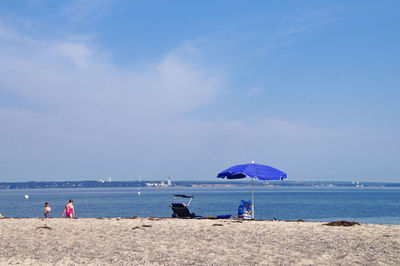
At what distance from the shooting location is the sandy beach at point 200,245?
27.8 feet

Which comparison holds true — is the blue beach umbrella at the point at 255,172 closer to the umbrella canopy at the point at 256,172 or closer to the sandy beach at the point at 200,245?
the umbrella canopy at the point at 256,172

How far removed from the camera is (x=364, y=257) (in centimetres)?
852

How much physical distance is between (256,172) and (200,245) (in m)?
6.76

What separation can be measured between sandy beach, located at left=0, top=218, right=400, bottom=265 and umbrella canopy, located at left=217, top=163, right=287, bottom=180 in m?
2.84

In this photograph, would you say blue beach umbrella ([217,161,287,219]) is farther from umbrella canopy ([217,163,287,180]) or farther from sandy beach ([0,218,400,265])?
sandy beach ([0,218,400,265])

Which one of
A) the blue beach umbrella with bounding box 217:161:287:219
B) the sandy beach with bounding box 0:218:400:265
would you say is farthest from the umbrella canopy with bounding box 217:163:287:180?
the sandy beach with bounding box 0:218:400:265

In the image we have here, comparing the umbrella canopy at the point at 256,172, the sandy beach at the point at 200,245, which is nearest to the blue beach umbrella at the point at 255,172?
the umbrella canopy at the point at 256,172

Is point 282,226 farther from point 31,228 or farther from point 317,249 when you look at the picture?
point 31,228

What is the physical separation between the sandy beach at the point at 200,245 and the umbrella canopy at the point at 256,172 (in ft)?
9.33

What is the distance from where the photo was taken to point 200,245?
10031 mm

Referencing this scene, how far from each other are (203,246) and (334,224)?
510 centimetres

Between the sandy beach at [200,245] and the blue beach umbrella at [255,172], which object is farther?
the blue beach umbrella at [255,172]

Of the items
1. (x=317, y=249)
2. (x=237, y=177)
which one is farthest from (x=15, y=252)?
(x=237, y=177)

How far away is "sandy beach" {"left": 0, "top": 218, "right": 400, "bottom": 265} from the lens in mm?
8477
